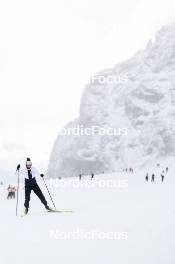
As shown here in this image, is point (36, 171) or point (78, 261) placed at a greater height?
point (36, 171)

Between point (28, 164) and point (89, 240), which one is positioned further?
point (28, 164)

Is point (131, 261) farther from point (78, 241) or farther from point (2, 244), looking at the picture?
point (2, 244)

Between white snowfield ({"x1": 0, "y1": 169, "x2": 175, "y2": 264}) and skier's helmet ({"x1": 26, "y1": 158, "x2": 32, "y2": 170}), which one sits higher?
skier's helmet ({"x1": 26, "y1": 158, "x2": 32, "y2": 170})

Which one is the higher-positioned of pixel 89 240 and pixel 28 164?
pixel 28 164

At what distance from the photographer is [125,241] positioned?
984 centimetres

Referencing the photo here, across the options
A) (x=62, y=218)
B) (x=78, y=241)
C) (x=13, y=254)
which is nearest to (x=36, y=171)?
(x=62, y=218)

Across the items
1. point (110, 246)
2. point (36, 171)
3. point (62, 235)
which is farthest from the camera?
point (36, 171)

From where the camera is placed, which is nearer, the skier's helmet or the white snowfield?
the white snowfield

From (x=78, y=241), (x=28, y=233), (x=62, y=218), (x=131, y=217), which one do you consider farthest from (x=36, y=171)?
(x=78, y=241)

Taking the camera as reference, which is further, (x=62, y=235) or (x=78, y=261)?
(x=62, y=235)

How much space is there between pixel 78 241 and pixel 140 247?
1215 millimetres

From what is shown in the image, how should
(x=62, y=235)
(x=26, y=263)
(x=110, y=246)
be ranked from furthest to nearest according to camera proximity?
1. (x=62, y=235)
2. (x=110, y=246)
3. (x=26, y=263)

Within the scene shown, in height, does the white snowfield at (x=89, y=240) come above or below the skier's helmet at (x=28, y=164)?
below

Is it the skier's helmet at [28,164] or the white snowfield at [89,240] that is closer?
the white snowfield at [89,240]
